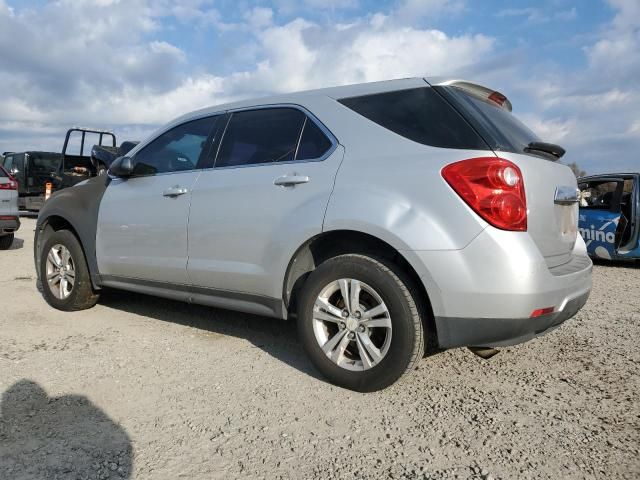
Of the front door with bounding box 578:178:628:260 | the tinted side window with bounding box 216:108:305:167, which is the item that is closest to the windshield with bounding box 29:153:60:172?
the tinted side window with bounding box 216:108:305:167

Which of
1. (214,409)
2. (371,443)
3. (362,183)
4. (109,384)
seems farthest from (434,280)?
(109,384)

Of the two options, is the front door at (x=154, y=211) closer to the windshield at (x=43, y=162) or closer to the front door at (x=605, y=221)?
the front door at (x=605, y=221)

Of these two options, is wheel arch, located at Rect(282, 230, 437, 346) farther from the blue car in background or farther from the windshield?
the windshield

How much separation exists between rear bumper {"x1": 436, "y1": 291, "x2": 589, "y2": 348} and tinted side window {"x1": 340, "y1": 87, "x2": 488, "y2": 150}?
87 cm

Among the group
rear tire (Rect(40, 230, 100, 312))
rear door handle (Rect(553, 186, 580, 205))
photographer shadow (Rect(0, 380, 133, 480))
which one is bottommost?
photographer shadow (Rect(0, 380, 133, 480))

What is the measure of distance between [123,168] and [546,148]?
3.07 m

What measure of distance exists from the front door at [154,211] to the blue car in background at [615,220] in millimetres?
6242

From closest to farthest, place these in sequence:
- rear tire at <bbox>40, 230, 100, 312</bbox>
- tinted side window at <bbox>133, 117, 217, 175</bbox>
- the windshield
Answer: tinted side window at <bbox>133, 117, 217, 175</bbox> < rear tire at <bbox>40, 230, 100, 312</bbox> < the windshield

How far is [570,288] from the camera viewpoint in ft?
8.55

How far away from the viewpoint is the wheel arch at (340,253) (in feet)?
8.70

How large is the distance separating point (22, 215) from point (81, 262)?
15105mm

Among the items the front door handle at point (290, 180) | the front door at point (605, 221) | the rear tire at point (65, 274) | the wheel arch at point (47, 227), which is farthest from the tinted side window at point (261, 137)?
the front door at point (605, 221)

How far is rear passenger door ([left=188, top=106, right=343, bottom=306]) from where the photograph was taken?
2.94 meters

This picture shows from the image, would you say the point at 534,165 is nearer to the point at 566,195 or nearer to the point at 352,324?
the point at 566,195
